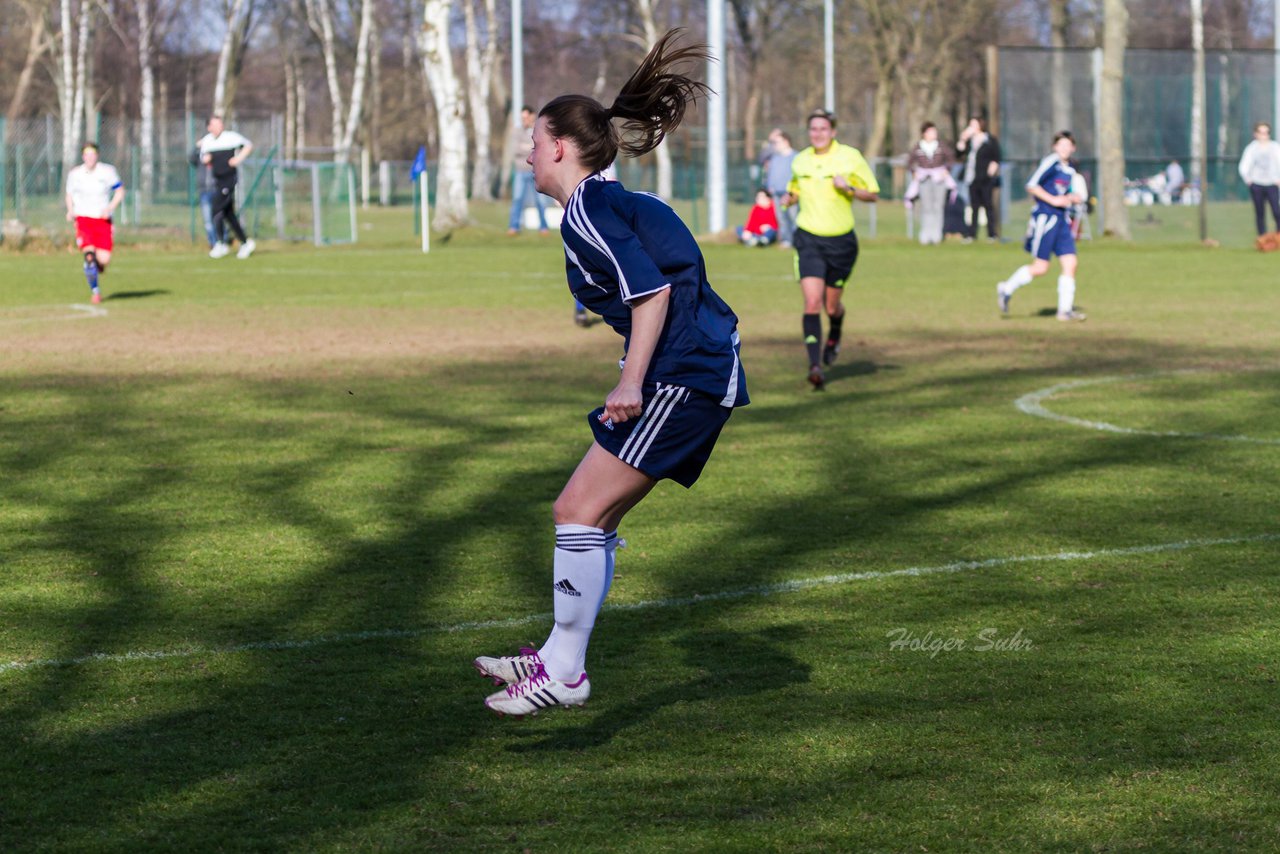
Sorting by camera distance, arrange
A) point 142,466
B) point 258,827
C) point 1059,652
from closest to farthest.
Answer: point 258,827 < point 1059,652 < point 142,466

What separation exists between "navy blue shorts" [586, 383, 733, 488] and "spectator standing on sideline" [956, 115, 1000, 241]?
30514mm

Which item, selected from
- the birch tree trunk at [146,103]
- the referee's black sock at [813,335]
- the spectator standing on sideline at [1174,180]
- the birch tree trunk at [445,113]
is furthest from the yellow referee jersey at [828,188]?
the birch tree trunk at [146,103]

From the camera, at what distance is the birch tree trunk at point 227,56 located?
64.0 meters

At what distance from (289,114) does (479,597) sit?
3609 inches

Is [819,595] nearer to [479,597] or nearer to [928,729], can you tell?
[479,597]

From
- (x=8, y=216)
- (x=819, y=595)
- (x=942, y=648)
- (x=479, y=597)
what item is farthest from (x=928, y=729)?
(x=8, y=216)

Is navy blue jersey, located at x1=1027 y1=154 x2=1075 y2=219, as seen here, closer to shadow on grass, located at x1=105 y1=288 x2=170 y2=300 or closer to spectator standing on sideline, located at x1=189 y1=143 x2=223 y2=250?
shadow on grass, located at x1=105 y1=288 x2=170 y2=300

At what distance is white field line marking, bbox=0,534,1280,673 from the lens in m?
6.07

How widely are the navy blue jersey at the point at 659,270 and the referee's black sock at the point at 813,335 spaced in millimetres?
8620

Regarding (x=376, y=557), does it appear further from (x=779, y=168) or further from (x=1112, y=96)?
(x=1112, y=96)

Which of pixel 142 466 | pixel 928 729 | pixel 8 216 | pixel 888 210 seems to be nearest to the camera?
pixel 928 729

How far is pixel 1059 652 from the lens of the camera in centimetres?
620

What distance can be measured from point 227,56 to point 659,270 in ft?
210

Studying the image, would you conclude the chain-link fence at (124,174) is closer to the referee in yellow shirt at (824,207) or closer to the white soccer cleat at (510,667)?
the referee in yellow shirt at (824,207)
